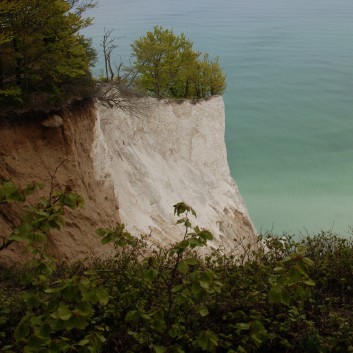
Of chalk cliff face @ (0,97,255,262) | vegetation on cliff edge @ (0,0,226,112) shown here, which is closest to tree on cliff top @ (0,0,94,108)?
vegetation on cliff edge @ (0,0,226,112)

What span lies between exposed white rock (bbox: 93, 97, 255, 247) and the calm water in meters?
2.85

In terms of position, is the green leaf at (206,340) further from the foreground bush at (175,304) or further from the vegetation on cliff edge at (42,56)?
the vegetation on cliff edge at (42,56)

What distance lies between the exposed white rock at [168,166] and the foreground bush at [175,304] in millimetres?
6862

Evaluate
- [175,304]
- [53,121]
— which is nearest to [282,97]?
[53,121]

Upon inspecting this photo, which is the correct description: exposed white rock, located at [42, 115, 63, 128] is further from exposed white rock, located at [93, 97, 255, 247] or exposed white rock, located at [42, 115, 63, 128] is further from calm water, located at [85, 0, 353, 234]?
calm water, located at [85, 0, 353, 234]

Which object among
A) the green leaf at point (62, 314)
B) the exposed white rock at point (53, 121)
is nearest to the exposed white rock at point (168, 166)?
the exposed white rock at point (53, 121)

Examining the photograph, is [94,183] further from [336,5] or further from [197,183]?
[336,5]

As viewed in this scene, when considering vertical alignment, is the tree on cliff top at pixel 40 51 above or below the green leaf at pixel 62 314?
above

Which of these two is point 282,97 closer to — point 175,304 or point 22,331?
point 175,304

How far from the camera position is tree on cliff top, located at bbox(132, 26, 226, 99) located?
1073 inches

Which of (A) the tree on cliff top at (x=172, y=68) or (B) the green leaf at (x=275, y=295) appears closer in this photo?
(B) the green leaf at (x=275, y=295)

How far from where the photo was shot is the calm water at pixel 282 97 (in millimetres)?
30297

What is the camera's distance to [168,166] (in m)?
20.9

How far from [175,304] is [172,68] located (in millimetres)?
21983
